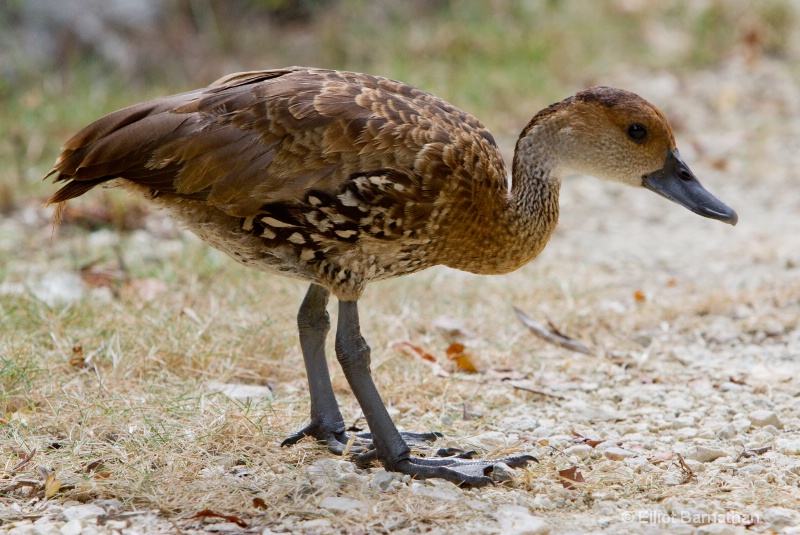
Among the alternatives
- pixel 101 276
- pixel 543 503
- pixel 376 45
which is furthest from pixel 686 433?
pixel 376 45

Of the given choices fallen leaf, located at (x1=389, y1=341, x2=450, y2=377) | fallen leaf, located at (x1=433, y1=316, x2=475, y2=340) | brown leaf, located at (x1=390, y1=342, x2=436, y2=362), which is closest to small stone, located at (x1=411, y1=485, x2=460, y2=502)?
fallen leaf, located at (x1=389, y1=341, x2=450, y2=377)

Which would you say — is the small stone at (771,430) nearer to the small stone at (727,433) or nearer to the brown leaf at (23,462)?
the small stone at (727,433)

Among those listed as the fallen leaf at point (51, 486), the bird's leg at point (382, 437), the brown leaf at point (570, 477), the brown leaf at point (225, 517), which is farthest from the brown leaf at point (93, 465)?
→ the brown leaf at point (570, 477)

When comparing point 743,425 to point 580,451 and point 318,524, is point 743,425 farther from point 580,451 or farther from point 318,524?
point 318,524

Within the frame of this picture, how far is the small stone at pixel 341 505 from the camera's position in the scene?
3.47 meters

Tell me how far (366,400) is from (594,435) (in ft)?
3.24

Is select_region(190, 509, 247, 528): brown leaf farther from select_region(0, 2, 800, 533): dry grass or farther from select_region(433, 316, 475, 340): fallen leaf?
select_region(433, 316, 475, 340): fallen leaf

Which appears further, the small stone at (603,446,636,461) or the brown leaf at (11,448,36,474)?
the small stone at (603,446,636,461)

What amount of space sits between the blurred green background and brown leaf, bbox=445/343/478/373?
3.47 meters

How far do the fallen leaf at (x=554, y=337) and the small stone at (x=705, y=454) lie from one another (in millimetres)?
1382

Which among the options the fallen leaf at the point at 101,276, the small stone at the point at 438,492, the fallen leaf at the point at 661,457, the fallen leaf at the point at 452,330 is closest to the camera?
the small stone at the point at 438,492

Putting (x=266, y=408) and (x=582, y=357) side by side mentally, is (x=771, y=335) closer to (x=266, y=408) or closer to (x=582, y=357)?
(x=582, y=357)

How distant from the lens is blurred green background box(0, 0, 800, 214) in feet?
28.0

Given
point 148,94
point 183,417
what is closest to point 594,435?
point 183,417
